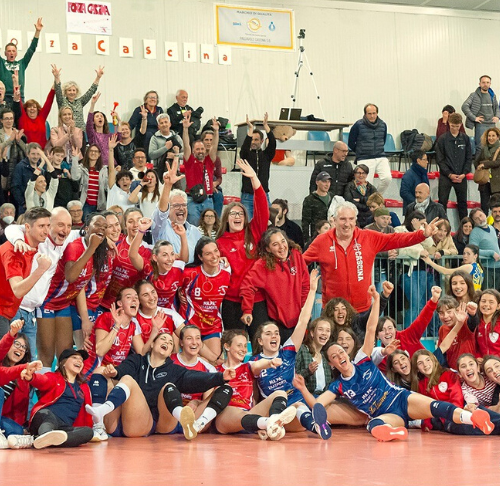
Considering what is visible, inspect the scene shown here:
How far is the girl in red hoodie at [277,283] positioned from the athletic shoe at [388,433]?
167 centimetres

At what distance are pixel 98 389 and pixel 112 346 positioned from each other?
49 centimetres

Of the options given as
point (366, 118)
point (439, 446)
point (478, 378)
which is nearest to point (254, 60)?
point (366, 118)

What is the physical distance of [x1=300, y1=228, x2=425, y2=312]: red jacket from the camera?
335 inches

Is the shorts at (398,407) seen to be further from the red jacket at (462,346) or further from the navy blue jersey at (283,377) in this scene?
the red jacket at (462,346)

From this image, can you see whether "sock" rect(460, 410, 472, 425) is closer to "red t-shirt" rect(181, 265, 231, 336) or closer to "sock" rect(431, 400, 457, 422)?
"sock" rect(431, 400, 457, 422)

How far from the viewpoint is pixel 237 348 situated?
25.0 feet

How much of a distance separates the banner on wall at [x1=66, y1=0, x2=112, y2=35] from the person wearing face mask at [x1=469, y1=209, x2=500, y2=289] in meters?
8.57

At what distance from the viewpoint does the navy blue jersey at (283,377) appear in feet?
25.4

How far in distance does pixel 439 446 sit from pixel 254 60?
12.6 m

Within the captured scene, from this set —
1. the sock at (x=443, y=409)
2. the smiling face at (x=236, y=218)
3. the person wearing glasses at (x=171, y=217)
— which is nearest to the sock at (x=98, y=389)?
the person wearing glasses at (x=171, y=217)

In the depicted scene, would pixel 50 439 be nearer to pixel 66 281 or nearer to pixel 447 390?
pixel 66 281

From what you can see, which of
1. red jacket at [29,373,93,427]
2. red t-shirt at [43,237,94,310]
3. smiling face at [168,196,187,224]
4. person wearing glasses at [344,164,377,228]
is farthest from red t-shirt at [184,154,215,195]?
red jacket at [29,373,93,427]

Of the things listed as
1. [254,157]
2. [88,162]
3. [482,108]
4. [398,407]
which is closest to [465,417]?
[398,407]

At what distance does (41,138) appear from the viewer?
12.5 m
